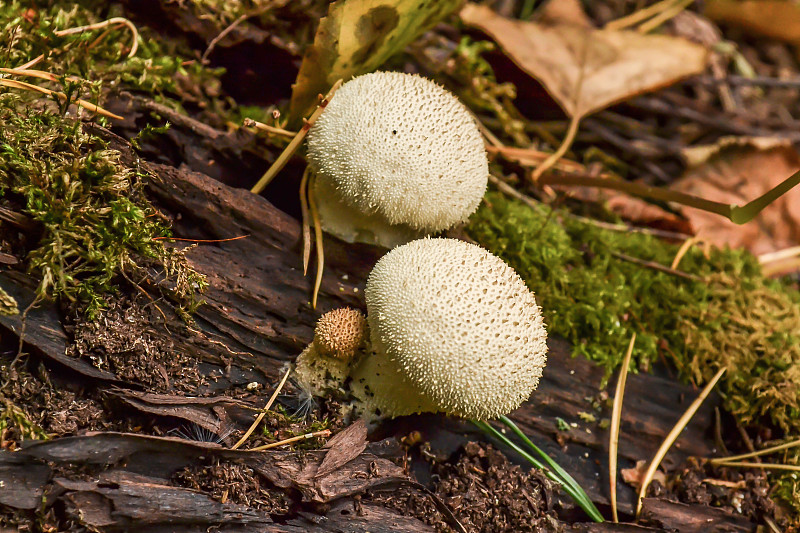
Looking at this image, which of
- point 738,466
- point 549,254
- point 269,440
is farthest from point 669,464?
point 269,440

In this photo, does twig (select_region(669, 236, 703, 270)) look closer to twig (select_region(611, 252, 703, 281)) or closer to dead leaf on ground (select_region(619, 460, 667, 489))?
twig (select_region(611, 252, 703, 281))

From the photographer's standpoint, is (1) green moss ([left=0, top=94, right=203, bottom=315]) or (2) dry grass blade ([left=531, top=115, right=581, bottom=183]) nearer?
(1) green moss ([left=0, top=94, right=203, bottom=315])

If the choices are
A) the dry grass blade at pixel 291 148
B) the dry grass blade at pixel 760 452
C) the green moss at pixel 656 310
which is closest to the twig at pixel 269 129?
the dry grass blade at pixel 291 148

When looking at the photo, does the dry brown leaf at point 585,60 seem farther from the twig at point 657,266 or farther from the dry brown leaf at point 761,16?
the dry brown leaf at point 761,16

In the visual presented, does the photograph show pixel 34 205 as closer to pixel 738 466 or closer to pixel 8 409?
pixel 8 409

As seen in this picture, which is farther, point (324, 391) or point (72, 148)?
point (324, 391)

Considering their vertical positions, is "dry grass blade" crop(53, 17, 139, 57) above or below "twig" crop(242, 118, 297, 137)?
above

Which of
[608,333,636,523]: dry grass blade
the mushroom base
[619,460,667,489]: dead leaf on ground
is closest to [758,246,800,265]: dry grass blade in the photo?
[608,333,636,523]: dry grass blade
